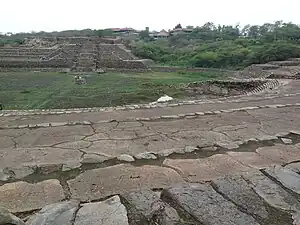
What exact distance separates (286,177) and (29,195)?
1.89 m

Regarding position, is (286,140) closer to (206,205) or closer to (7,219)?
(206,205)

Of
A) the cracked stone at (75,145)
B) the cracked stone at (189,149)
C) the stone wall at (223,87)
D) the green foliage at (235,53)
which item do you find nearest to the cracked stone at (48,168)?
the cracked stone at (75,145)

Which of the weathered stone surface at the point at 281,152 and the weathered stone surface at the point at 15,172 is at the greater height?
the weathered stone surface at the point at 281,152

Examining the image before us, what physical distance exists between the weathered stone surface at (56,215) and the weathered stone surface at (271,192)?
121 centimetres

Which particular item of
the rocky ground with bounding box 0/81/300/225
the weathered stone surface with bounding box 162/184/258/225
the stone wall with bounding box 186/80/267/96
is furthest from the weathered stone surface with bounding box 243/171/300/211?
the stone wall with bounding box 186/80/267/96

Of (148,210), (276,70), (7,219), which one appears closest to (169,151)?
(148,210)

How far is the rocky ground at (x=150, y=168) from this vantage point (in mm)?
1967

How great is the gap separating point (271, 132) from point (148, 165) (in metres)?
2.09

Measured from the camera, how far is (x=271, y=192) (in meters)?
2.25

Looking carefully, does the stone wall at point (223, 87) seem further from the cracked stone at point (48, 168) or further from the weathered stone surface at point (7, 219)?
the weathered stone surface at point (7, 219)

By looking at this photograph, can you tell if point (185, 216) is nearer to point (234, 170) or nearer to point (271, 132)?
point (234, 170)

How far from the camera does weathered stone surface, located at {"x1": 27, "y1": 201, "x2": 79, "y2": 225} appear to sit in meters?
1.82

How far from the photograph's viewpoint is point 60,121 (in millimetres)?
5055

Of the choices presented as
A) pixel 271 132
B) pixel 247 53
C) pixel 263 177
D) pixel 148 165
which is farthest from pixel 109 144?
pixel 247 53
